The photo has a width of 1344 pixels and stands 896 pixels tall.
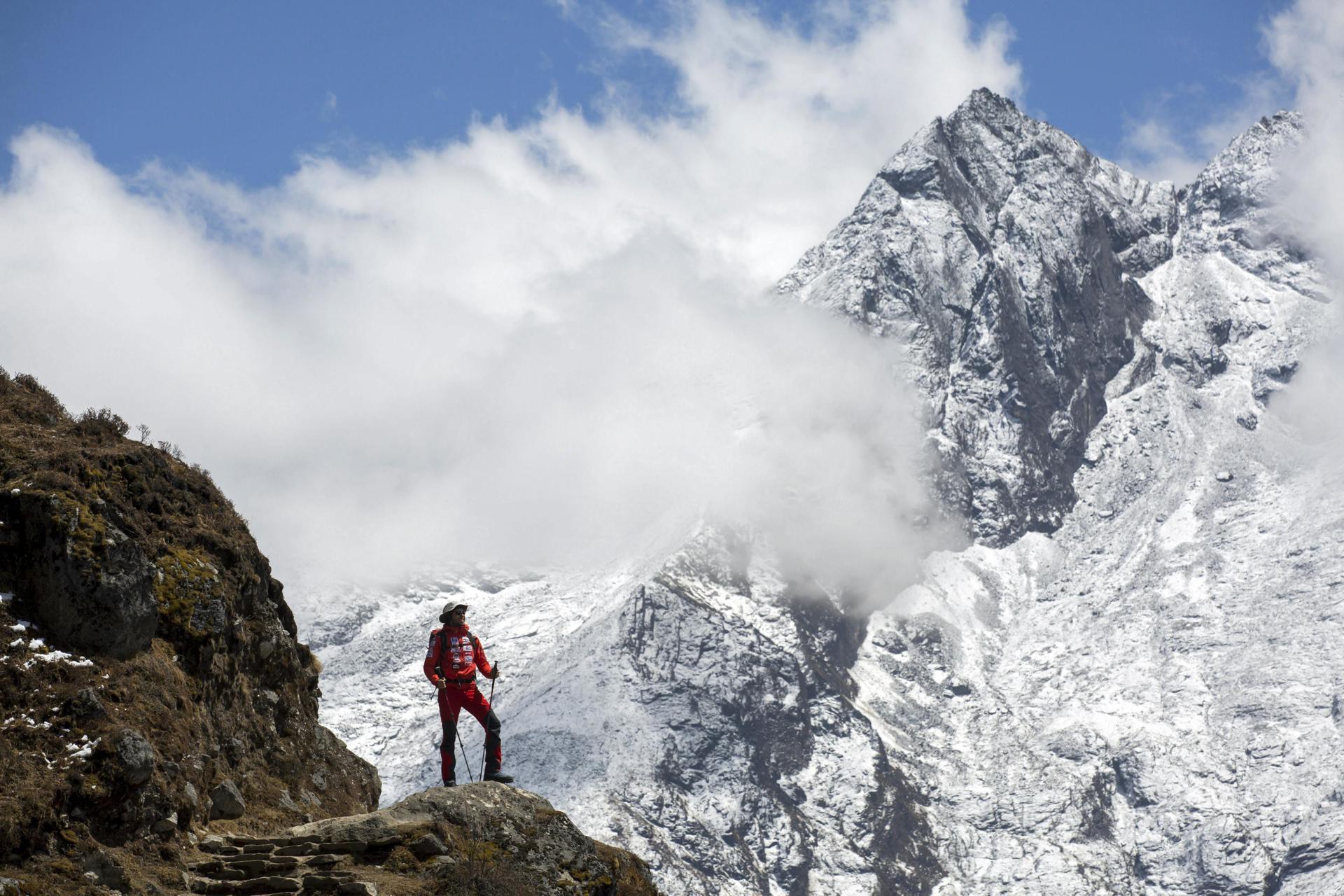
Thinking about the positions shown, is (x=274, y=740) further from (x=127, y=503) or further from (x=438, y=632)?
(x=127, y=503)

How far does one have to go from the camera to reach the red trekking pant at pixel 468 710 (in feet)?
96.5

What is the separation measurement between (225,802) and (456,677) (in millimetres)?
4840

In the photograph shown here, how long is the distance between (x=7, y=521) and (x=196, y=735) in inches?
182

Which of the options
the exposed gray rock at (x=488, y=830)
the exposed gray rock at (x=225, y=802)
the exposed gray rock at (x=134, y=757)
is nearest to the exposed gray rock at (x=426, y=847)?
the exposed gray rock at (x=488, y=830)

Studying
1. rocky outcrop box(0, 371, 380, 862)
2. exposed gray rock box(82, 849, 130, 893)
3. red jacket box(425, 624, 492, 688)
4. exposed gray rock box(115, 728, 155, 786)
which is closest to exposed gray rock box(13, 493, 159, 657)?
rocky outcrop box(0, 371, 380, 862)

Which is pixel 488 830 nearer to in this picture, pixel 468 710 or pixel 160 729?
pixel 468 710

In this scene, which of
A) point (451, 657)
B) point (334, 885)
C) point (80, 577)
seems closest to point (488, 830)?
point (334, 885)

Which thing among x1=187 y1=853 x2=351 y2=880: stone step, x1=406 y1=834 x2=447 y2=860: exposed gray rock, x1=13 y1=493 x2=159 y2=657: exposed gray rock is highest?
x1=13 y1=493 x2=159 y2=657: exposed gray rock

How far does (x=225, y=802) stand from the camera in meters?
26.7

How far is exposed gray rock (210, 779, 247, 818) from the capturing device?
2661cm

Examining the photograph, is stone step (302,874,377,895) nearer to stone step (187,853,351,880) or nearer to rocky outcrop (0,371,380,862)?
stone step (187,853,351,880)

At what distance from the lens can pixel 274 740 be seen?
101 ft

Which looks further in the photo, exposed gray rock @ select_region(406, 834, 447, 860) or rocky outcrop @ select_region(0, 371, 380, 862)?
exposed gray rock @ select_region(406, 834, 447, 860)

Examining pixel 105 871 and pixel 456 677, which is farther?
pixel 456 677
